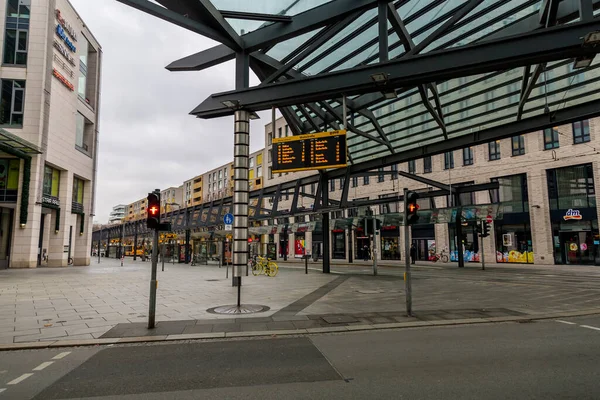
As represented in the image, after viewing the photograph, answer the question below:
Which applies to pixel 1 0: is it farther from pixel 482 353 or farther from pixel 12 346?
pixel 482 353

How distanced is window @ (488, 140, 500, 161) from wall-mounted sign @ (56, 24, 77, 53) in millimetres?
38834

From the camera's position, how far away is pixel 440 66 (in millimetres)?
10344

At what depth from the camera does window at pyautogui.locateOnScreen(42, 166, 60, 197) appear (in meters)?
31.5

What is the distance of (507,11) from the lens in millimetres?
11234

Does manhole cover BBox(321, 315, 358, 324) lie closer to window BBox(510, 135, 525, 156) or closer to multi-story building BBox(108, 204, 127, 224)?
window BBox(510, 135, 525, 156)

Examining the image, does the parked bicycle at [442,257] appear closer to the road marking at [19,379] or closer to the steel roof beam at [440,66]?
the steel roof beam at [440,66]

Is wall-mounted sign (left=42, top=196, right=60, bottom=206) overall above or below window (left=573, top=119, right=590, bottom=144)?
below

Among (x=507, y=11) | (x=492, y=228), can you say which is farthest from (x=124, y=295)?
(x=492, y=228)

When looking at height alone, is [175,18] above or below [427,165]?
below

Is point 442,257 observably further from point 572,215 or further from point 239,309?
point 239,309

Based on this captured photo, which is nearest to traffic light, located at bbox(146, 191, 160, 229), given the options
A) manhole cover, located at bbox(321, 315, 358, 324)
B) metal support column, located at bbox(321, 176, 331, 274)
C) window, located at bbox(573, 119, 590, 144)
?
manhole cover, located at bbox(321, 315, 358, 324)

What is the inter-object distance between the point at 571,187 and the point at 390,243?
1871 centimetres

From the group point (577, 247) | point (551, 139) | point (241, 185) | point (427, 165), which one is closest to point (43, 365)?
point (241, 185)

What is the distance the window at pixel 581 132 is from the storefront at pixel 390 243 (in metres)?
18.6
